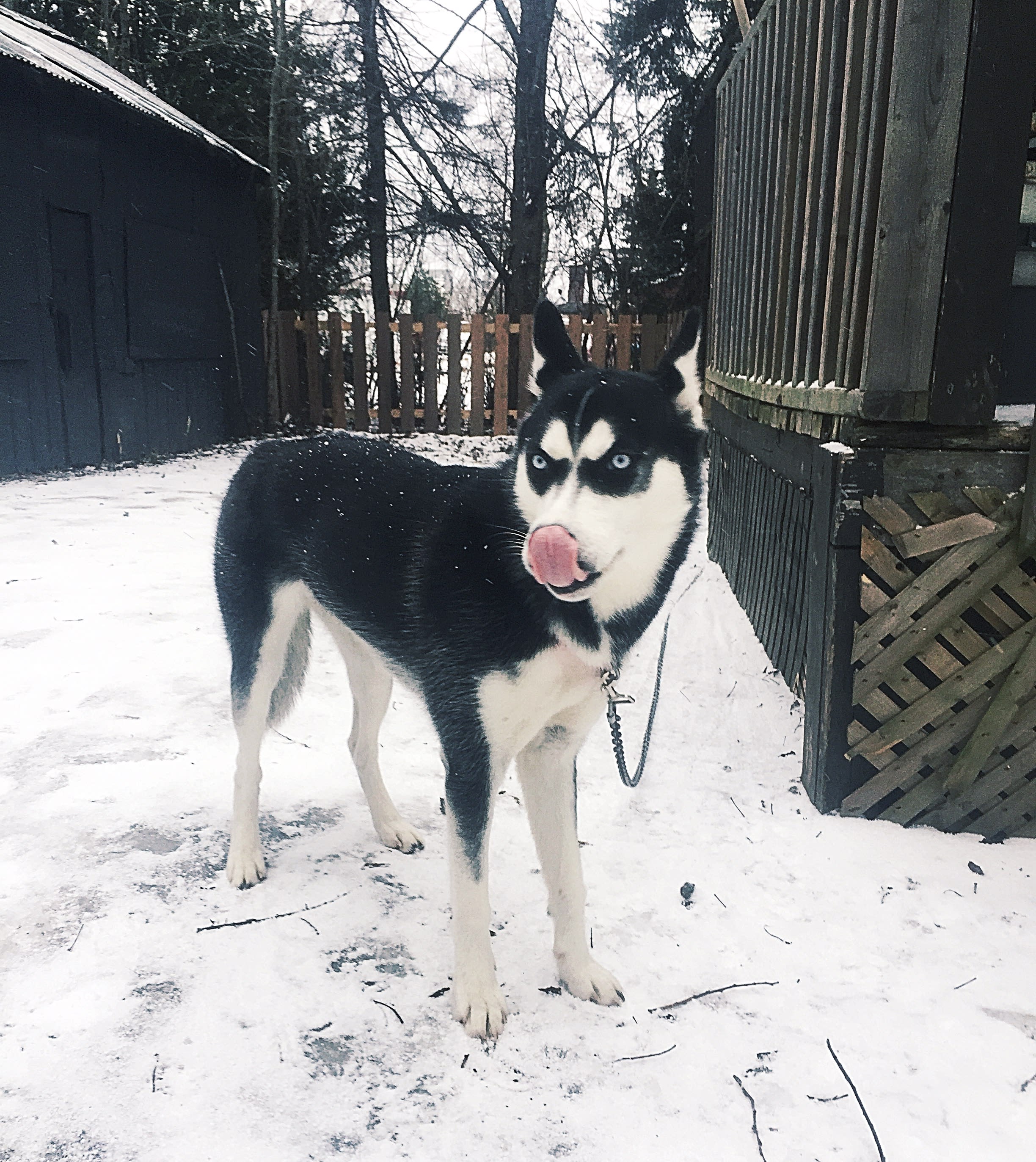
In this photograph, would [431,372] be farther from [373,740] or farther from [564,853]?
[564,853]

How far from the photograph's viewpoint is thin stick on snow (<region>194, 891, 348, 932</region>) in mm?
2320

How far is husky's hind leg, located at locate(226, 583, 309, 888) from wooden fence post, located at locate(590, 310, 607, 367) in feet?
33.1

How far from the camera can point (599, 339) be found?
12.1 metres

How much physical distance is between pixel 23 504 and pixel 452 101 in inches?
398

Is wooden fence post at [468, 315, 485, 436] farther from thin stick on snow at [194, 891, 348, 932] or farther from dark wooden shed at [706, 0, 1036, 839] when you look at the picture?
thin stick on snow at [194, 891, 348, 932]

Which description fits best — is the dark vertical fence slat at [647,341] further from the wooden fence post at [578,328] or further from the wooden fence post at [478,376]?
the wooden fence post at [478,376]

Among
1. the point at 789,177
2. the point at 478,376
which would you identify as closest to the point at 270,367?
the point at 478,376

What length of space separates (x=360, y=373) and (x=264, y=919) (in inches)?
446

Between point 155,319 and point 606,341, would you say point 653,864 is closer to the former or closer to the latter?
point 155,319

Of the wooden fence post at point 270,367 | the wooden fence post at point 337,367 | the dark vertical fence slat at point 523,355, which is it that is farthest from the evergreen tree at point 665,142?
the wooden fence post at point 270,367

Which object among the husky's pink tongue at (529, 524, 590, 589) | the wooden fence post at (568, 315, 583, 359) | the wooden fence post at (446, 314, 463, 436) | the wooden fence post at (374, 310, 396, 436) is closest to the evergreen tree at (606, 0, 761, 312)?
the wooden fence post at (568, 315, 583, 359)

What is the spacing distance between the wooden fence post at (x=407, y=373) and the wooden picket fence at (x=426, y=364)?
0.04 ft

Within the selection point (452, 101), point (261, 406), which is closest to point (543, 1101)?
point (261, 406)

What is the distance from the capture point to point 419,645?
2.12 metres
